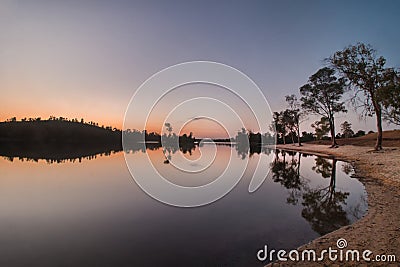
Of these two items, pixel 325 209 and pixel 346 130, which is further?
pixel 346 130

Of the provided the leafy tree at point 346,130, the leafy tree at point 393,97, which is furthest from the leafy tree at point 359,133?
the leafy tree at point 393,97

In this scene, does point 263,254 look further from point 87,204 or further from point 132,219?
point 87,204

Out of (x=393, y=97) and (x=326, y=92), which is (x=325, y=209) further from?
(x=326, y=92)

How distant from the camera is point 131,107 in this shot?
7316 mm

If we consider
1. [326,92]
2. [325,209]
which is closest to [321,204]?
[325,209]

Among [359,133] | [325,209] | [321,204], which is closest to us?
[325,209]

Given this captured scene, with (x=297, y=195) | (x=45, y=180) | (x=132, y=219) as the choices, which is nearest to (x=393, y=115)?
(x=297, y=195)

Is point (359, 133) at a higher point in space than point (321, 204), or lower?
higher

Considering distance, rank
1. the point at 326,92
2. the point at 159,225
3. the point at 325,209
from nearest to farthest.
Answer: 1. the point at 159,225
2. the point at 325,209
3. the point at 326,92

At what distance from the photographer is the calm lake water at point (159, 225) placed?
19.0ft

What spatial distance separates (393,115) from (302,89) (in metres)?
26.4

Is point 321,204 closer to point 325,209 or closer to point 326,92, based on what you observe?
point 325,209

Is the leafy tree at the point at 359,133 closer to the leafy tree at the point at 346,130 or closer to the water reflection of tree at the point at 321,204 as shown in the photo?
the leafy tree at the point at 346,130

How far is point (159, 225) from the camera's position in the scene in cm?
819
